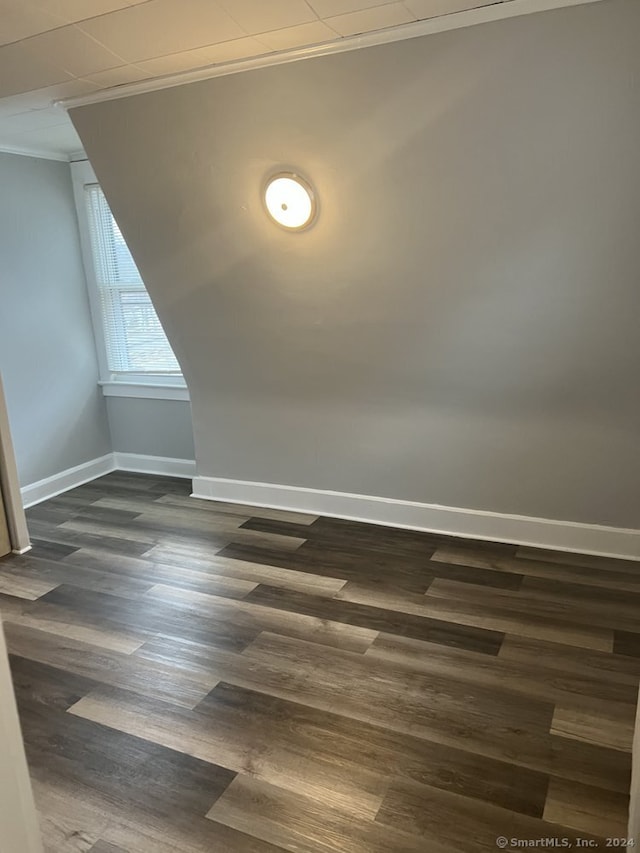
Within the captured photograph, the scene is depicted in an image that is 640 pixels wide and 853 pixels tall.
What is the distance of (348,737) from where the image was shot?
6.12 feet

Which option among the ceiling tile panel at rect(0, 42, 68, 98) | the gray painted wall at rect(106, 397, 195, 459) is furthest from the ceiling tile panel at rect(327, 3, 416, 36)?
the gray painted wall at rect(106, 397, 195, 459)

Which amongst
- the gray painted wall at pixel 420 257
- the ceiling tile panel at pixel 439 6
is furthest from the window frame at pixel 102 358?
the ceiling tile panel at pixel 439 6

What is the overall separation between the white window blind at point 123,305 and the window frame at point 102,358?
3cm

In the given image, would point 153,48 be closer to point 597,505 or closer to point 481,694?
point 481,694

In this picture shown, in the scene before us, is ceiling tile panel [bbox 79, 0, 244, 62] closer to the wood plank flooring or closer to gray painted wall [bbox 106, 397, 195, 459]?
the wood plank flooring

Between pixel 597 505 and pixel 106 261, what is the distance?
10.1 feet

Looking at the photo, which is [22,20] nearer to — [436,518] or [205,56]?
[205,56]

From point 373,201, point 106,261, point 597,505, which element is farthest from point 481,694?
point 106,261

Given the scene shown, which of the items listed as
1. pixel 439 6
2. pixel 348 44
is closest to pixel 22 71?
pixel 348 44

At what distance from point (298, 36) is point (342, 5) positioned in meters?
0.23

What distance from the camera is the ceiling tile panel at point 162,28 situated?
5.67 feet

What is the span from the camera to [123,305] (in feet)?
13.1

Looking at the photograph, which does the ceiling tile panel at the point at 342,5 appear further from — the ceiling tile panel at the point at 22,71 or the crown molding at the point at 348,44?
the ceiling tile panel at the point at 22,71

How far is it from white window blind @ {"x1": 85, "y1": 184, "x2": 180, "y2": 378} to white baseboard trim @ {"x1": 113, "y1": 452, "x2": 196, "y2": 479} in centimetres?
56
